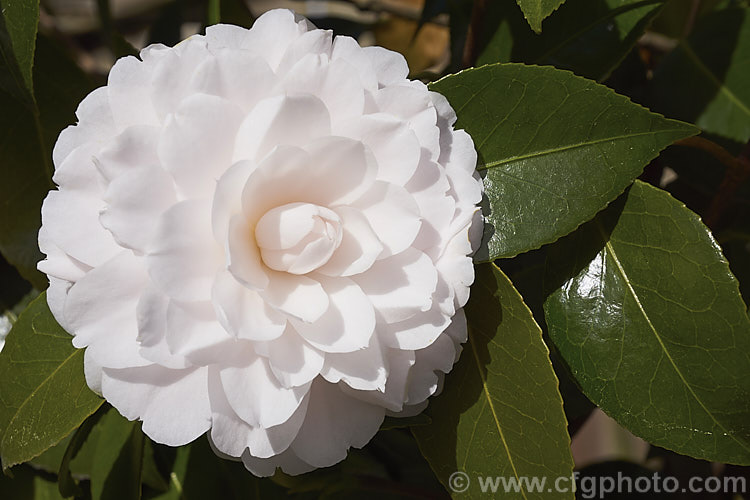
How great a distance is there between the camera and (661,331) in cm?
57

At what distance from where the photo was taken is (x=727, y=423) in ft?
1.82

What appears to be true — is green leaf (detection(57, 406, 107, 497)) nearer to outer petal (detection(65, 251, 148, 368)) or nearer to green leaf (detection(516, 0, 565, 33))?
outer petal (detection(65, 251, 148, 368))

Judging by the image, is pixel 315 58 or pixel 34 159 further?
pixel 34 159

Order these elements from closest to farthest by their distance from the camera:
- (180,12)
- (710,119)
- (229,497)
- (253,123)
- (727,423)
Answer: (253,123) < (727,423) < (229,497) < (710,119) < (180,12)

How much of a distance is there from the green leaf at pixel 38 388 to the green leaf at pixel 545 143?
0.31 meters

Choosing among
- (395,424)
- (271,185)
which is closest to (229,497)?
(395,424)

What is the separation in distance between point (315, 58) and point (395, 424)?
26cm

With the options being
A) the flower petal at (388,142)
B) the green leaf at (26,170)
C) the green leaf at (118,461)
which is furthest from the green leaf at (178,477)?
the flower petal at (388,142)

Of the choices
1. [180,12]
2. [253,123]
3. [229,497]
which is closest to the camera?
[253,123]

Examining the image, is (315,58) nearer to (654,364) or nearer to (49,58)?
(654,364)

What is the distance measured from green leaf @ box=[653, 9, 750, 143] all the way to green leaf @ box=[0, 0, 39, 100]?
2.24 feet

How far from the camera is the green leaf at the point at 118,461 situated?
0.65 m
